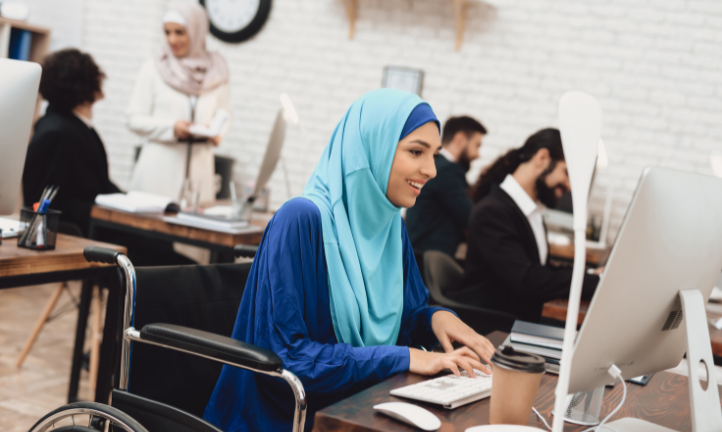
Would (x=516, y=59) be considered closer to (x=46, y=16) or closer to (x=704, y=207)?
(x=46, y=16)

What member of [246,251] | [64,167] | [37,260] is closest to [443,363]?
[246,251]

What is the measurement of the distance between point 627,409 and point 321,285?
0.59 metres

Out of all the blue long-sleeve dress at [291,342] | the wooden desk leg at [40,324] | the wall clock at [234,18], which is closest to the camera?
the blue long-sleeve dress at [291,342]

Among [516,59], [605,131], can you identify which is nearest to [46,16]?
[516,59]

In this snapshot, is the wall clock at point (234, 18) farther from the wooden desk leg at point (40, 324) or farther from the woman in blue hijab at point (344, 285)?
the woman in blue hijab at point (344, 285)

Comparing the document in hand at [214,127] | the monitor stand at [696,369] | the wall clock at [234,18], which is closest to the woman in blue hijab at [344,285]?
the monitor stand at [696,369]

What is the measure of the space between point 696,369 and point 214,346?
0.76 m

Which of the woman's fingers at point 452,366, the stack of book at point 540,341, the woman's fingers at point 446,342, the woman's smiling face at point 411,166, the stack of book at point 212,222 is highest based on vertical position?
the woman's smiling face at point 411,166

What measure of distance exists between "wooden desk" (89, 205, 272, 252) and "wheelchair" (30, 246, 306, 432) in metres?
1.02

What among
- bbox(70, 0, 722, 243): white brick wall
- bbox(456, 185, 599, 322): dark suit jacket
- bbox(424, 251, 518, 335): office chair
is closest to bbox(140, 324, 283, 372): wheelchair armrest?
bbox(424, 251, 518, 335): office chair

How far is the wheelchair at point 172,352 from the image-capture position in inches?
41.2

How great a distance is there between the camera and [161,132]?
3322 millimetres

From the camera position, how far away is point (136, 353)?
3.99 feet

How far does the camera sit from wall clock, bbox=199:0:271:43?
16.8 feet
